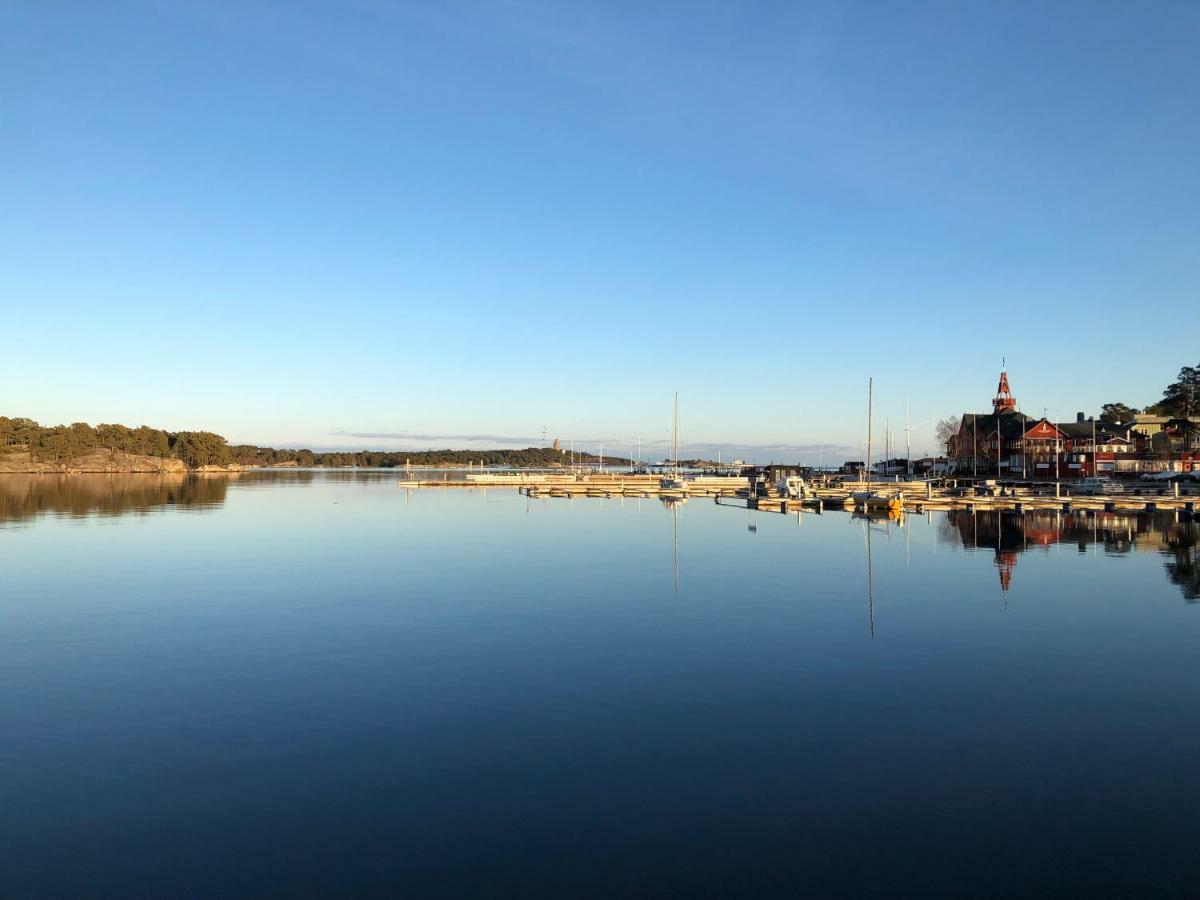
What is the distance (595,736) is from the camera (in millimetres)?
13023

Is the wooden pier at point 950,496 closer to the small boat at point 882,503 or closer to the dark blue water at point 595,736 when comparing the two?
the small boat at point 882,503

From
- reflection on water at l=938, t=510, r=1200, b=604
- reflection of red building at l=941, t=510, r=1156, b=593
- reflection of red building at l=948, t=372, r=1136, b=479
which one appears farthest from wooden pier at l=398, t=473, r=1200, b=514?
reflection of red building at l=948, t=372, r=1136, b=479

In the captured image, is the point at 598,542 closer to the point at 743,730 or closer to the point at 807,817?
the point at 743,730

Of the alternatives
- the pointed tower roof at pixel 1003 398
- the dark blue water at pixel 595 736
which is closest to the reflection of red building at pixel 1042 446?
the pointed tower roof at pixel 1003 398

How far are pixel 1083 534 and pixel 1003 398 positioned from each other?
99296mm

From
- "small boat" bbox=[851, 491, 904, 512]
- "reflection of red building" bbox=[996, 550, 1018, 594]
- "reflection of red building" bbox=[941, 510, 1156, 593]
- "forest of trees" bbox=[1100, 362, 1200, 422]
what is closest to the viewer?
"reflection of red building" bbox=[996, 550, 1018, 594]

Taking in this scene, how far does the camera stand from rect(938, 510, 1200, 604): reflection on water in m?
35.0

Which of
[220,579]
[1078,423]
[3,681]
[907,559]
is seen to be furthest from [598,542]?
[1078,423]

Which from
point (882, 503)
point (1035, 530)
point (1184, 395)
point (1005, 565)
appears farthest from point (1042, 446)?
point (1005, 565)

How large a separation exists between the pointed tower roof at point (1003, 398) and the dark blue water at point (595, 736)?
4675 inches

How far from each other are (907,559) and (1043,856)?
29.4 meters

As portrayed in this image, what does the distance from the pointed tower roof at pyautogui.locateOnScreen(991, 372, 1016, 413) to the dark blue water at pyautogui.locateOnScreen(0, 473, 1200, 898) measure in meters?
119

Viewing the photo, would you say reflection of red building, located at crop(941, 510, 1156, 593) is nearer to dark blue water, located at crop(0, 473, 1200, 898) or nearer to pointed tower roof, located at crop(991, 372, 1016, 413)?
dark blue water, located at crop(0, 473, 1200, 898)

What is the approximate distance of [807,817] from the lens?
1012 centimetres
